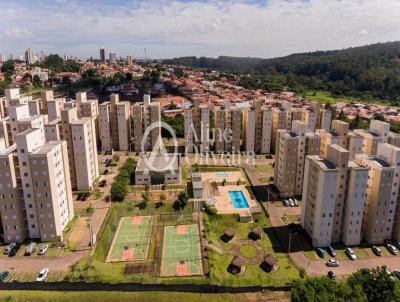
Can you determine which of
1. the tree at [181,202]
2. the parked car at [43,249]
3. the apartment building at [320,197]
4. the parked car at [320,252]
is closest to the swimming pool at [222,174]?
the tree at [181,202]

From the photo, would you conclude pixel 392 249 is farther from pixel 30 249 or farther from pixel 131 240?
pixel 30 249

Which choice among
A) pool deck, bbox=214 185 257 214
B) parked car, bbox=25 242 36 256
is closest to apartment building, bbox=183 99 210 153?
pool deck, bbox=214 185 257 214

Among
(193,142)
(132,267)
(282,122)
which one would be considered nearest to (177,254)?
(132,267)

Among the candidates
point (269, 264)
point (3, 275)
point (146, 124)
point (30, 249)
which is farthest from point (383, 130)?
point (3, 275)

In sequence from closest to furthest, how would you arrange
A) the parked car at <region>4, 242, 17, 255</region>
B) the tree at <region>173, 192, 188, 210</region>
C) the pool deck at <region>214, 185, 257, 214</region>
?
the parked car at <region>4, 242, 17, 255</region> → the tree at <region>173, 192, 188, 210</region> → the pool deck at <region>214, 185, 257, 214</region>

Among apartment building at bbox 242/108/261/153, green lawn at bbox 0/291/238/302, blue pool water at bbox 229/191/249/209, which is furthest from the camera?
apartment building at bbox 242/108/261/153

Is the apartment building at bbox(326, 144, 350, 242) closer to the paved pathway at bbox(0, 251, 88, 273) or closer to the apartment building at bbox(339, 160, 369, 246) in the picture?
the apartment building at bbox(339, 160, 369, 246)

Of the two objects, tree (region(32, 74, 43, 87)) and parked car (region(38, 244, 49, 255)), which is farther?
tree (region(32, 74, 43, 87))

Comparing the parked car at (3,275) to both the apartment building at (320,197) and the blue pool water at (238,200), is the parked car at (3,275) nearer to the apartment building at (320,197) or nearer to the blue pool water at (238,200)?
the blue pool water at (238,200)
